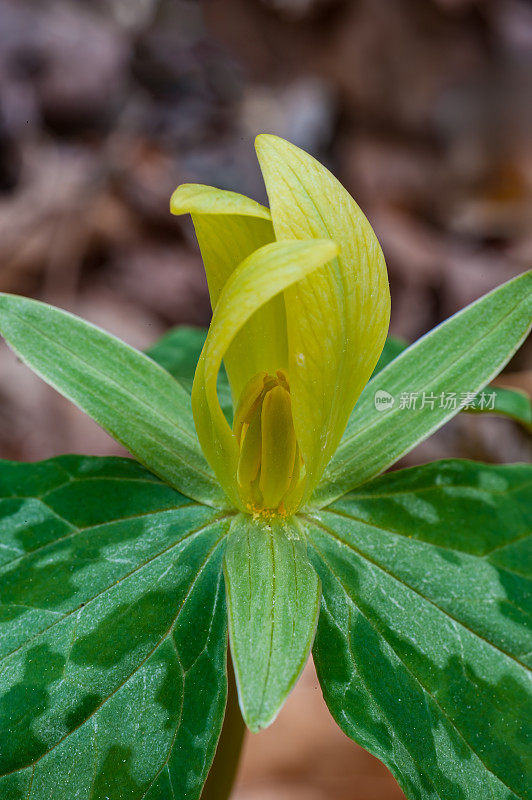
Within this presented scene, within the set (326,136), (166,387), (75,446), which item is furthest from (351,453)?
(326,136)

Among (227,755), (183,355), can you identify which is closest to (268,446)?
(227,755)

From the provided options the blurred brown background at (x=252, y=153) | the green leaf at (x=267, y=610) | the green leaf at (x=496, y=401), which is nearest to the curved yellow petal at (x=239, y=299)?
the green leaf at (x=267, y=610)

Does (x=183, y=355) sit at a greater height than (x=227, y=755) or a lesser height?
greater

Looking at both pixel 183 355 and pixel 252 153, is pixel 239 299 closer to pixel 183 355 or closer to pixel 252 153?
pixel 183 355

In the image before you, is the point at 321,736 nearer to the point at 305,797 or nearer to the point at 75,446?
the point at 305,797

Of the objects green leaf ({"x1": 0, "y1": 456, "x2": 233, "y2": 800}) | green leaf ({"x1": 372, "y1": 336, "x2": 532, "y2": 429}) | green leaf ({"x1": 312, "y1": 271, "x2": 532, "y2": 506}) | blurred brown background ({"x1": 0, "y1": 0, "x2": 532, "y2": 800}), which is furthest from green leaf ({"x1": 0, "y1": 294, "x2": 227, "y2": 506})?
blurred brown background ({"x1": 0, "y1": 0, "x2": 532, "y2": 800})

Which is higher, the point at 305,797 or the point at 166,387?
the point at 166,387

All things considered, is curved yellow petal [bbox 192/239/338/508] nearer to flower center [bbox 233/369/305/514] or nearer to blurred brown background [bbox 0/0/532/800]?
flower center [bbox 233/369/305/514]
